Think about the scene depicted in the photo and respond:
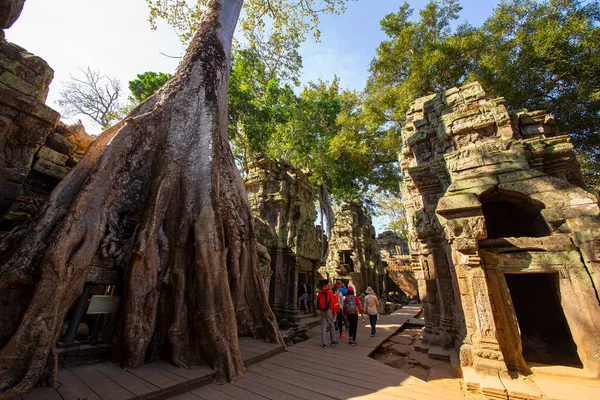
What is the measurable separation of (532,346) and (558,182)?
3284 mm

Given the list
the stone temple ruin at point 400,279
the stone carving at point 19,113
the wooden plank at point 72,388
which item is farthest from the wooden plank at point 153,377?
the stone temple ruin at point 400,279

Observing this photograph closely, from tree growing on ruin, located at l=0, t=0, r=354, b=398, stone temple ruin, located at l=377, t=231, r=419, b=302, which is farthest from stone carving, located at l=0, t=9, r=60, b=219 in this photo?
stone temple ruin, located at l=377, t=231, r=419, b=302

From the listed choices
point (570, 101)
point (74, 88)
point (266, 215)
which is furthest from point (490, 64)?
point (74, 88)

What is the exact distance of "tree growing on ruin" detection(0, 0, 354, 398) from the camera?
93.0 inches

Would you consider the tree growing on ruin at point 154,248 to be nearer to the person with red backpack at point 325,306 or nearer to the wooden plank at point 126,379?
the wooden plank at point 126,379

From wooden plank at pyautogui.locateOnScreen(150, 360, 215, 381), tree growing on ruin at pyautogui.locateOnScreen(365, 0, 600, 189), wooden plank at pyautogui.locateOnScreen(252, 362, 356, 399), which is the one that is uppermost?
tree growing on ruin at pyautogui.locateOnScreen(365, 0, 600, 189)

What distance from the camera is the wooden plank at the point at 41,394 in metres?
2.03

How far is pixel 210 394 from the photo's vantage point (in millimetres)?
2523

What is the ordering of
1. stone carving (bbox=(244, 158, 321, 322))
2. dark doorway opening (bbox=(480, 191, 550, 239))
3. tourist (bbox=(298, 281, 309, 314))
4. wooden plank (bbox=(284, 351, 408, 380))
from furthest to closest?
tourist (bbox=(298, 281, 309, 314))
stone carving (bbox=(244, 158, 321, 322))
dark doorway opening (bbox=(480, 191, 550, 239))
wooden plank (bbox=(284, 351, 408, 380))

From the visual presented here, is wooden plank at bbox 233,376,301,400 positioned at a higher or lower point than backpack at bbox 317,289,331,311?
lower

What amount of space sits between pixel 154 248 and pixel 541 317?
8154 millimetres

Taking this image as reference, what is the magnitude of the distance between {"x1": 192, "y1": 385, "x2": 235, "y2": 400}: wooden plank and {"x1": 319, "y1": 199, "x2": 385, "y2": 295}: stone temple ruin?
10953mm

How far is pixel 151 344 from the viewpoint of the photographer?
3.08 m

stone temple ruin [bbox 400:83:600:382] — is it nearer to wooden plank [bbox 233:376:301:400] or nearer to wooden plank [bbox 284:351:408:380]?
wooden plank [bbox 284:351:408:380]
